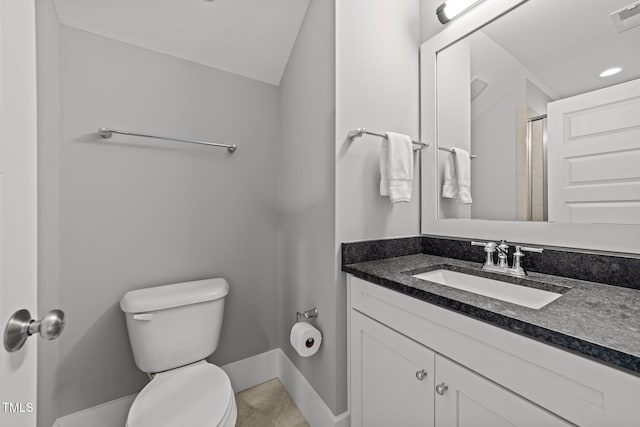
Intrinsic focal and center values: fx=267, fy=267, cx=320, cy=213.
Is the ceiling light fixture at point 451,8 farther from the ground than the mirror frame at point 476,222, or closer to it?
farther from the ground

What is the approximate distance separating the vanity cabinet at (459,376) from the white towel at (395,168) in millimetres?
441

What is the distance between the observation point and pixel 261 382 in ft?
5.66

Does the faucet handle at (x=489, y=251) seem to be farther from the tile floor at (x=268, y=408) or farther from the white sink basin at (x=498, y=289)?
the tile floor at (x=268, y=408)

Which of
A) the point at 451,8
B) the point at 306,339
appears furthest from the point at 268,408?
the point at 451,8

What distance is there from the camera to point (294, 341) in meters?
1.28

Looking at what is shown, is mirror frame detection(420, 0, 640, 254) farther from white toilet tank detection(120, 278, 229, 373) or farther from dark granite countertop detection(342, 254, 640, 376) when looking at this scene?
white toilet tank detection(120, 278, 229, 373)

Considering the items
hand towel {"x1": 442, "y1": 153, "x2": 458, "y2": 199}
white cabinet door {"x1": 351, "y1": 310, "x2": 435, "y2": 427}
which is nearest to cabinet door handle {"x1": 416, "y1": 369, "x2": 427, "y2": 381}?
white cabinet door {"x1": 351, "y1": 310, "x2": 435, "y2": 427}

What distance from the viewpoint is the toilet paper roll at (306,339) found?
4.10 feet

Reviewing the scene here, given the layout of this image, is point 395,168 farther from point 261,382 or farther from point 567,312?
point 261,382

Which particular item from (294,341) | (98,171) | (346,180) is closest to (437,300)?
(346,180)

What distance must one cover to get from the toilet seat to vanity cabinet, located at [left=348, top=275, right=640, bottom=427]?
0.55m

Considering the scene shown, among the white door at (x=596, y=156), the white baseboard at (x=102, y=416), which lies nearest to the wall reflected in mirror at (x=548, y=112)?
the white door at (x=596, y=156)

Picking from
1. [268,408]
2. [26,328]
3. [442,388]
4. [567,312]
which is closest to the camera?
[26,328]

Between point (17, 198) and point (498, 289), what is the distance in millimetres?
1403
